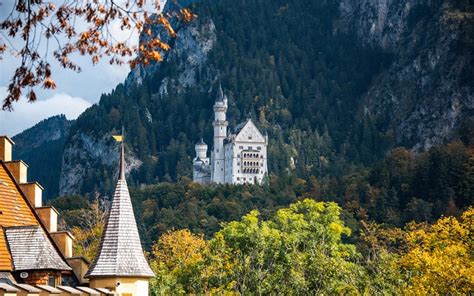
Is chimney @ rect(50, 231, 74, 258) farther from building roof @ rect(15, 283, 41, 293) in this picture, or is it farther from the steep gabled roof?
building roof @ rect(15, 283, 41, 293)

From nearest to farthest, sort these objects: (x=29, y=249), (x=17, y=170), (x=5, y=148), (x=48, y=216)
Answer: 1. (x=29, y=249)
2. (x=48, y=216)
3. (x=17, y=170)
4. (x=5, y=148)

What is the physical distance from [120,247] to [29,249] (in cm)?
292

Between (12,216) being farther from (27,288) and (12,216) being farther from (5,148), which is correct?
(27,288)

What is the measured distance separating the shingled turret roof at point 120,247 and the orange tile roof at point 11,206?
9.89 ft

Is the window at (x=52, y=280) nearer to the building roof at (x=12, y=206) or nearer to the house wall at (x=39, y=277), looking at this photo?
the house wall at (x=39, y=277)

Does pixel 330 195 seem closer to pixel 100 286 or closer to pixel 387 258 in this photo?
pixel 387 258

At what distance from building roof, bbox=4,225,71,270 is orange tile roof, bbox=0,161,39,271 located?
30 cm

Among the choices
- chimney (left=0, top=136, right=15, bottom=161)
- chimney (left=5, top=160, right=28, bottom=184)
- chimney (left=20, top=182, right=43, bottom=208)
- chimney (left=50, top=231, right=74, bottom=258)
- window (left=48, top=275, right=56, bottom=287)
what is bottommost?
window (left=48, top=275, right=56, bottom=287)

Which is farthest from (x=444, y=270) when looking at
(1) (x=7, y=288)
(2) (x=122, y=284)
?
(1) (x=7, y=288)

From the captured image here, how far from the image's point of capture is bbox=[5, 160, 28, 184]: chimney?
3706 centimetres

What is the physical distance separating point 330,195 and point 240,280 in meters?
119

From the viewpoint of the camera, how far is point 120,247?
34125 mm

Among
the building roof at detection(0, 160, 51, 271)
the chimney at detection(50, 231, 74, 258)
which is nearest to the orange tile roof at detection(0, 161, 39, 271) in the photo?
the building roof at detection(0, 160, 51, 271)

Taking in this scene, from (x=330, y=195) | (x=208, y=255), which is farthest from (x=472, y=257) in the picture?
(x=330, y=195)
